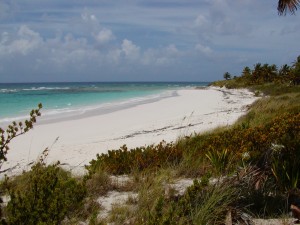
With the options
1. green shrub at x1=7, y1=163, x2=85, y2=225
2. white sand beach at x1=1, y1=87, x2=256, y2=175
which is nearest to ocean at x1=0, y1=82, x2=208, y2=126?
white sand beach at x1=1, y1=87, x2=256, y2=175

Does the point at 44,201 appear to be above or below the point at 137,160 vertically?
above

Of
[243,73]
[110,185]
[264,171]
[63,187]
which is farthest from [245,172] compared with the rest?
[243,73]

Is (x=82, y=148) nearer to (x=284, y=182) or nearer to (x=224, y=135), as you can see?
(x=224, y=135)

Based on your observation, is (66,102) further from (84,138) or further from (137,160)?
(137,160)

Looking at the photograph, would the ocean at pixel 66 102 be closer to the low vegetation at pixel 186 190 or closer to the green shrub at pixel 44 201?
the low vegetation at pixel 186 190

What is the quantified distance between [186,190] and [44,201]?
1780 millimetres

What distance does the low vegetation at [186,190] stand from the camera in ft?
12.0

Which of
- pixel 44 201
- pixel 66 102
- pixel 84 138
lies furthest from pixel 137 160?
pixel 66 102

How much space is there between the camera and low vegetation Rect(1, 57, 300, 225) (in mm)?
3650

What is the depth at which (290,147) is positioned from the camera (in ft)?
19.4

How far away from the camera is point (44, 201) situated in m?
3.70

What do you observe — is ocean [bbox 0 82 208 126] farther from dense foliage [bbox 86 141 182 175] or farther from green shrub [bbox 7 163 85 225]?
green shrub [bbox 7 163 85 225]

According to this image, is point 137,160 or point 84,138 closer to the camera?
point 137,160

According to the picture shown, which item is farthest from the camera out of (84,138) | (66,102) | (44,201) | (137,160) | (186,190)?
(66,102)
